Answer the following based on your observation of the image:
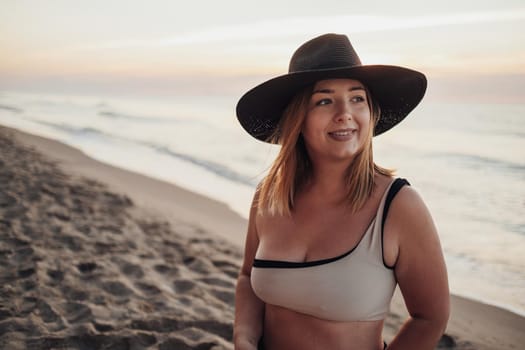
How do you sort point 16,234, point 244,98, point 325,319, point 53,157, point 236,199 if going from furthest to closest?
point 53,157
point 236,199
point 16,234
point 244,98
point 325,319

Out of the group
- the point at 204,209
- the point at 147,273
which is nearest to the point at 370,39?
the point at 204,209

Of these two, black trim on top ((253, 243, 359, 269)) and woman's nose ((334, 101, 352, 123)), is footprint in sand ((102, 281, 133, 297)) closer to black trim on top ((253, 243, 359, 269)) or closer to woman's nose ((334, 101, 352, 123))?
black trim on top ((253, 243, 359, 269))

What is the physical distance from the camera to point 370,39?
1327 centimetres

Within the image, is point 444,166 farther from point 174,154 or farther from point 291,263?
point 291,263

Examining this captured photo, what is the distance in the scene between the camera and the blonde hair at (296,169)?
1972mm

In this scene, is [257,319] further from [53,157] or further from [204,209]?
[53,157]

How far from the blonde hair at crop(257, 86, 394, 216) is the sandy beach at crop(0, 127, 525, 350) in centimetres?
169

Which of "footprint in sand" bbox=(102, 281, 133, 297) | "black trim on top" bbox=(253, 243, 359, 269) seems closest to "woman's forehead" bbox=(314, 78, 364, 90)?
"black trim on top" bbox=(253, 243, 359, 269)

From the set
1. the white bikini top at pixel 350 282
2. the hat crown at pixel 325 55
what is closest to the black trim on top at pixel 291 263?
the white bikini top at pixel 350 282

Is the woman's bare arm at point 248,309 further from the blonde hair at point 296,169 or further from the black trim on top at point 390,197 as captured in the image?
the black trim on top at point 390,197

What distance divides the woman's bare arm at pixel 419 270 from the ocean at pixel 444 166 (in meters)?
0.71

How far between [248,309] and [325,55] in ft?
3.93

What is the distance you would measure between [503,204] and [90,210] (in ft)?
21.1

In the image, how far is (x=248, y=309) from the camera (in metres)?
2.24
